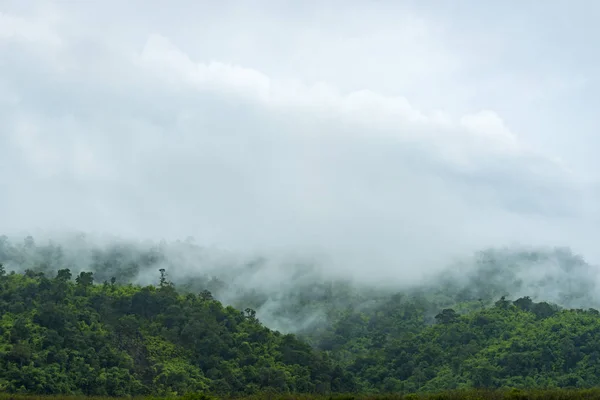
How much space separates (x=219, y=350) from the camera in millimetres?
73625

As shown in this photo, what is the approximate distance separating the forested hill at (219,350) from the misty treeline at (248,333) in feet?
0.46

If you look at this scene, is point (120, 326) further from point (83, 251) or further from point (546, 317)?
point (546, 317)

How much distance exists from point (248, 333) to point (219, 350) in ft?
15.7

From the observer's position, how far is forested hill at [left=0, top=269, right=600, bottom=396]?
6328cm

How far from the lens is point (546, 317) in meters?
89.3

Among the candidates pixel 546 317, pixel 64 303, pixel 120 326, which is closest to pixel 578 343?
pixel 546 317

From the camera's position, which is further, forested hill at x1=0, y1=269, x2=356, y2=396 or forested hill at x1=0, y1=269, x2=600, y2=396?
forested hill at x1=0, y1=269, x2=600, y2=396

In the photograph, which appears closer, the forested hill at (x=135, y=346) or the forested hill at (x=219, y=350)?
the forested hill at (x=135, y=346)

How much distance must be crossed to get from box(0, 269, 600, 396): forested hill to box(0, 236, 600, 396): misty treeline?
14 cm

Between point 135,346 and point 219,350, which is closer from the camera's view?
point 135,346

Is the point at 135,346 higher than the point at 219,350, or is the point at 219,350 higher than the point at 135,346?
the point at 135,346

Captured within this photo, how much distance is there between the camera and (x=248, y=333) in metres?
77.5

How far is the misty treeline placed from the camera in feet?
213

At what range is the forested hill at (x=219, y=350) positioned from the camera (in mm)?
63278
